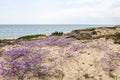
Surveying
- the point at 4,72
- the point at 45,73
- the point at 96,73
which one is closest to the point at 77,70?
the point at 96,73

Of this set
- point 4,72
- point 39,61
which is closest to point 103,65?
point 39,61

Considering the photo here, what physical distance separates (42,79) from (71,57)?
6.96 ft

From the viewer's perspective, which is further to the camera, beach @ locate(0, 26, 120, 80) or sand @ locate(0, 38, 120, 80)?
sand @ locate(0, 38, 120, 80)

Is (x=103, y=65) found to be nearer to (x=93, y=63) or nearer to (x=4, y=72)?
(x=93, y=63)

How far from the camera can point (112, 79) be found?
8.30 meters

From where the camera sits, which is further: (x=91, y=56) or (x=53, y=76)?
(x=91, y=56)

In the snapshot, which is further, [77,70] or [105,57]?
[105,57]

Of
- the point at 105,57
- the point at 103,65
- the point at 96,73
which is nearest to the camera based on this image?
the point at 96,73

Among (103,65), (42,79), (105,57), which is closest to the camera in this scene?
(42,79)

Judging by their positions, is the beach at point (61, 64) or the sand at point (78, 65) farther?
the sand at point (78, 65)

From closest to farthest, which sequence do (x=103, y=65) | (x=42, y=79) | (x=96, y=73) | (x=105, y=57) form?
(x=42, y=79) → (x=96, y=73) → (x=103, y=65) → (x=105, y=57)

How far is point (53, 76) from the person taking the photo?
8.18 meters

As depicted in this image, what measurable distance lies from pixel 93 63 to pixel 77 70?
0.96 meters

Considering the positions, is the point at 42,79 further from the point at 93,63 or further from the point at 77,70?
the point at 93,63
